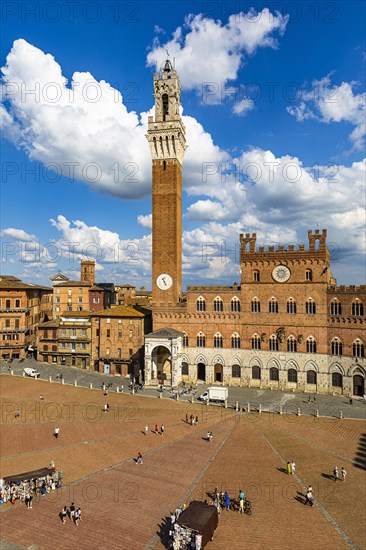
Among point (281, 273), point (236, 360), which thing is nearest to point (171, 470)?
point (236, 360)

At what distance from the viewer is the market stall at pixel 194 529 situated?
19.2m

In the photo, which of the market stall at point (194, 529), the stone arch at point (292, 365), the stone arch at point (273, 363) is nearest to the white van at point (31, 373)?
the stone arch at point (273, 363)

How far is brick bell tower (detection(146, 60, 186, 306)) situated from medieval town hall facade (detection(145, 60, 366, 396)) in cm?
16

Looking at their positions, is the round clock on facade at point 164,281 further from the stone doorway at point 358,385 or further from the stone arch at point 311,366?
the stone doorway at point 358,385

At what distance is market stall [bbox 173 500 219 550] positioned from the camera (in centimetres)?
1916

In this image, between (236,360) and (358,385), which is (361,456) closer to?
(358,385)

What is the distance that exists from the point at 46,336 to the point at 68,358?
607cm

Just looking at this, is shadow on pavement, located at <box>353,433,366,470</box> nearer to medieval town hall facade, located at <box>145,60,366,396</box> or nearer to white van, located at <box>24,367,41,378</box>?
medieval town hall facade, located at <box>145,60,366,396</box>

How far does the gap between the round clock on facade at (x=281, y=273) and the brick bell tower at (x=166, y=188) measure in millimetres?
15280

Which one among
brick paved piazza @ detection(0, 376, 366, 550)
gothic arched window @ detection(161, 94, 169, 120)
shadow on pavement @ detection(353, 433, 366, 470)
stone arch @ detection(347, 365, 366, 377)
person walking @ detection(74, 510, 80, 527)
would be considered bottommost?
shadow on pavement @ detection(353, 433, 366, 470)

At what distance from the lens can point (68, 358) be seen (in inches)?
2586

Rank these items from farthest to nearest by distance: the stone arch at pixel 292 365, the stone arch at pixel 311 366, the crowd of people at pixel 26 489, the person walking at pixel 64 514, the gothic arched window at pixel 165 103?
the gothic arched window at pixel 165 103, the stone arch at pixel 292 365, the stone arch at pixel 311 366, the crowd of people at pixel 26 489, the person walking at pixel 64 514

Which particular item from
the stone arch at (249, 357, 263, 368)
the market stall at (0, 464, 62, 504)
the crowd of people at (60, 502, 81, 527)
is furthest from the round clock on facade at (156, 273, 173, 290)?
the crowd of people at (60, 502, 81, 527)

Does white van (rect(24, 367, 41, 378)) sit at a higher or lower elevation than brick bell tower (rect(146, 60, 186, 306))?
lower
